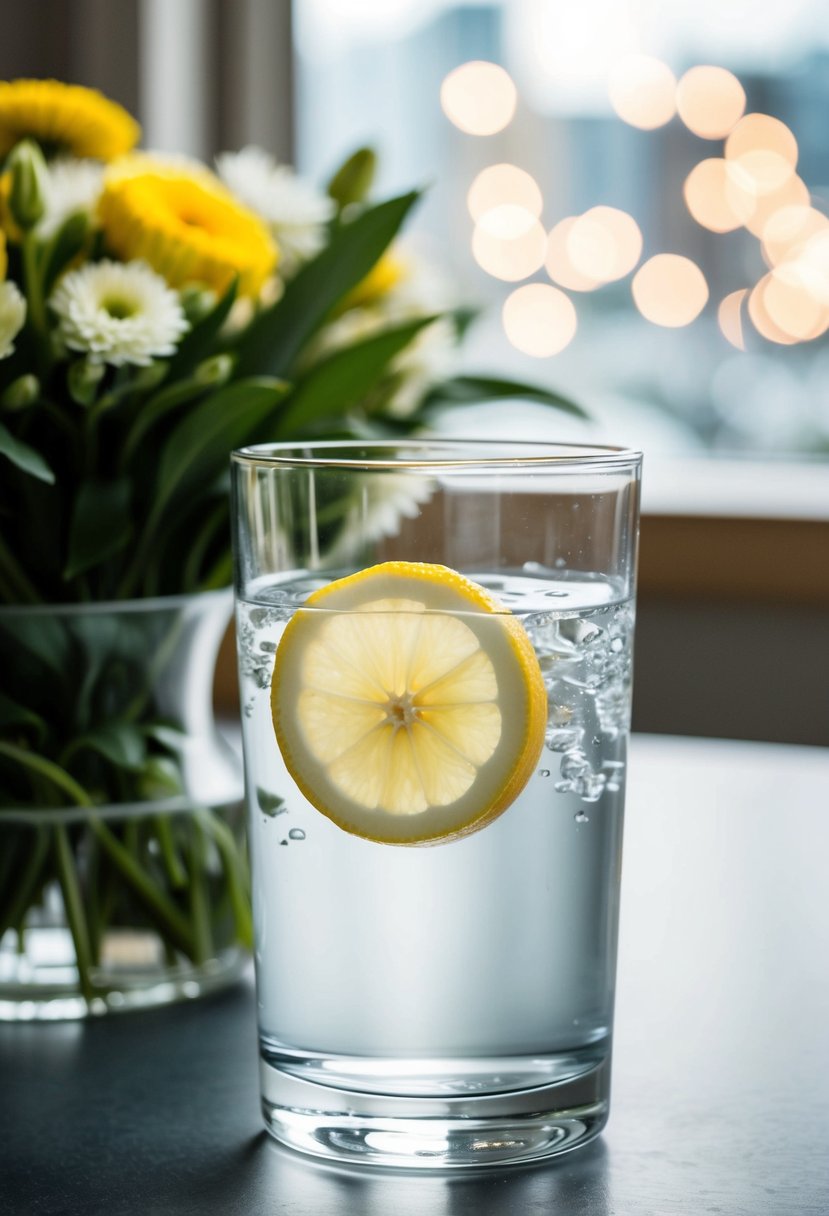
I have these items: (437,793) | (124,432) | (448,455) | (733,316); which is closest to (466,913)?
(437,793)

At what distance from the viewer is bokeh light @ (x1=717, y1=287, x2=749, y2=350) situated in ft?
5.91

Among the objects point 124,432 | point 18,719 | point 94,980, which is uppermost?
point 124,432

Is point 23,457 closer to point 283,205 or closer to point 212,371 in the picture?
point 212,371

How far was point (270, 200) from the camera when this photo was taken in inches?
26.9

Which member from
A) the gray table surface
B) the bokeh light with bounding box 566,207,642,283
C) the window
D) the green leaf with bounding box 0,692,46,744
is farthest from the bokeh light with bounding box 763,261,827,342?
the green leaf with bounding box 0,692,46,744

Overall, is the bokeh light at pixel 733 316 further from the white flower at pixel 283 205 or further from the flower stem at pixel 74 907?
the flower stem at pixel 74 907

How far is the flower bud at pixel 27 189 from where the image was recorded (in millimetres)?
555

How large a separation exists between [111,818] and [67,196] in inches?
9.8

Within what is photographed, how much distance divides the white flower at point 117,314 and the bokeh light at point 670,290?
1351 mm

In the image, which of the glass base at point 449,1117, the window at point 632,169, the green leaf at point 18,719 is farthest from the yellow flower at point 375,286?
the window at point 632,169

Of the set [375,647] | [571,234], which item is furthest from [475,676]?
[571,234]

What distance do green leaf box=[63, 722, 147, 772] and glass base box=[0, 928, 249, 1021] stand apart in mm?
73

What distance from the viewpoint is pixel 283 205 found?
682mm

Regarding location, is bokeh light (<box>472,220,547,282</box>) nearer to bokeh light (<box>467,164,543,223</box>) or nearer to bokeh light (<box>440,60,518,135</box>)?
bokeh light (<box>467,164,543,223</box>)
